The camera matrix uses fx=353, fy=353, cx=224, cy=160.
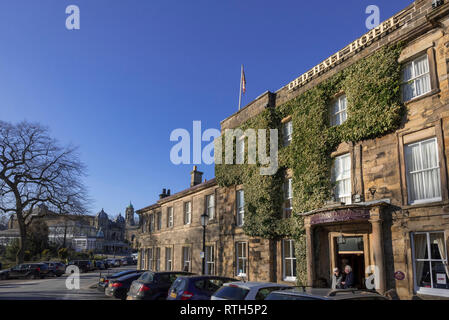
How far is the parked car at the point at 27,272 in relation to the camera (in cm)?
3484

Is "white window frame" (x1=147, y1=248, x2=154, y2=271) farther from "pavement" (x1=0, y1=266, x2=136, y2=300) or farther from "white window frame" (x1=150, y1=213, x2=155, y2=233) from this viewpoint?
"pavement" (x1=0, y1=266, x2=136, y2=300)

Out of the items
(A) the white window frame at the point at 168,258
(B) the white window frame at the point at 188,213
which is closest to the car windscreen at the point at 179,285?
(B) the white window frame at the point at 188,213

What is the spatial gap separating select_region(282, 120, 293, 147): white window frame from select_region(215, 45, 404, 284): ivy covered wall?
0.23 metres

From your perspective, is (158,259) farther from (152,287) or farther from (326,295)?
(326,295)

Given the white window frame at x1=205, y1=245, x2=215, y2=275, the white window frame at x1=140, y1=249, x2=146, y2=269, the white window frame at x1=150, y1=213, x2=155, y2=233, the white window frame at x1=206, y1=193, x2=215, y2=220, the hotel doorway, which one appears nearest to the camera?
the hotel doorway

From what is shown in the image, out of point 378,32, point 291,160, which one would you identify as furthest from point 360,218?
point 378,32

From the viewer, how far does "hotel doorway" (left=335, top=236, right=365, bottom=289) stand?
14.0m

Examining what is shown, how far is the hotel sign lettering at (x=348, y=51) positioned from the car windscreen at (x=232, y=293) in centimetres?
1108

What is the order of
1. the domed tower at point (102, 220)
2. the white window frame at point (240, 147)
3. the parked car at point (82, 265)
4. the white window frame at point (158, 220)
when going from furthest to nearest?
the domed tower at point (102, 220) → the parked car at point (82, 265) → the white window frame at point (158, 220) → the white window frame at point (240, 147)

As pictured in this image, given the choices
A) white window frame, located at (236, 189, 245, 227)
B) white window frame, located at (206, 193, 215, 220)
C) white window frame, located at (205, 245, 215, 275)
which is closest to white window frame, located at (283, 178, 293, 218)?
white window frame, located at (236, 189, 245, 227)

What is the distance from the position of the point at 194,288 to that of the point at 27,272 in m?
31.5

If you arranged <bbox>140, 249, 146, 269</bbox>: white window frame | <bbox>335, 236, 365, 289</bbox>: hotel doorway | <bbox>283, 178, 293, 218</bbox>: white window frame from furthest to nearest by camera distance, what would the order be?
<bbox>140, 249, 146, 269</bbox>: white window frame → <bbox>283, 178, 293, 218</bbox>: white window frame → <bbox>335, 236, 365, 289</bbox>: hotel doorway

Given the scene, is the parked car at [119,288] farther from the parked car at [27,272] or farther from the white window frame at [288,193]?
the parked car at [27,272]

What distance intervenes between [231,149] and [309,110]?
7.07m
